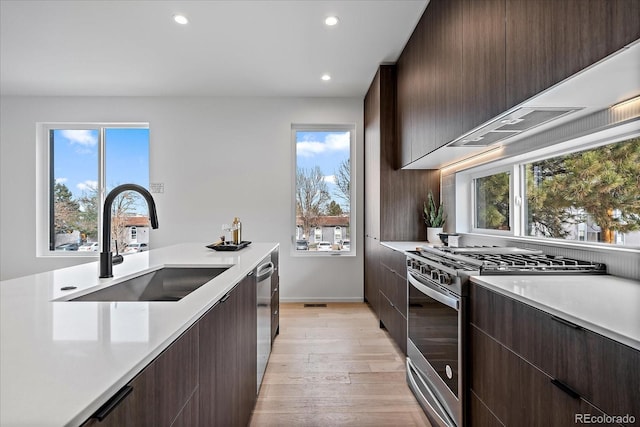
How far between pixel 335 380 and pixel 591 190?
190 cm

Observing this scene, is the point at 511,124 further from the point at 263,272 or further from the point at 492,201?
the point at 263,272

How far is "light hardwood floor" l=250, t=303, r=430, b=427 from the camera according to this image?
72.9 inches

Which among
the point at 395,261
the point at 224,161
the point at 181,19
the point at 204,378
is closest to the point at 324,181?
the point at 224,161

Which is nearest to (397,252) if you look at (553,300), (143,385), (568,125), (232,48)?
(568,125)

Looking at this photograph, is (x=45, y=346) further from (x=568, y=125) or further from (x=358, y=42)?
(x=358, y=42)

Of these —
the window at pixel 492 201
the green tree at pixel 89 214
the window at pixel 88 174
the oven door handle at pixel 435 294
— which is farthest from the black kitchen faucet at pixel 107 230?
the green tree at pixel 89 214

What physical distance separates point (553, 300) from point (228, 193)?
395 cm

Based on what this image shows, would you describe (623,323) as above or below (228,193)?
below

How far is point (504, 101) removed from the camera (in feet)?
4.77

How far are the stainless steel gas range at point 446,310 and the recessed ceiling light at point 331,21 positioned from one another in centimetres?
200

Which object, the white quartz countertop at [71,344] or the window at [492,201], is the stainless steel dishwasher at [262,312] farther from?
the window at [492,201]

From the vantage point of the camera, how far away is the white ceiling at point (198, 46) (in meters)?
→ 2.54

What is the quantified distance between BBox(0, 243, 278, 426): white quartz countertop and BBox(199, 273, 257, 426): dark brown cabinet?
0.12m

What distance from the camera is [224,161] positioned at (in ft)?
14.4
